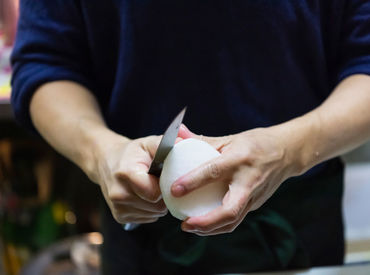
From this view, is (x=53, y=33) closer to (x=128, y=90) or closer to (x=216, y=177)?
(x=128, y=90)

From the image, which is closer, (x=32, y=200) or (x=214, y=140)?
(x=214, y=140)

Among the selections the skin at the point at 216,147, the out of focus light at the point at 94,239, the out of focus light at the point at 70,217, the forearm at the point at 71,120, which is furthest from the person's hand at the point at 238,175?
the out of focus light at the point at 70,217

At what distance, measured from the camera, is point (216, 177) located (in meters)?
0.36

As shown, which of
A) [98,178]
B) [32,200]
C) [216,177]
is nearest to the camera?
[216,177]

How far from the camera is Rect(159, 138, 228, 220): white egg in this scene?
0.37m

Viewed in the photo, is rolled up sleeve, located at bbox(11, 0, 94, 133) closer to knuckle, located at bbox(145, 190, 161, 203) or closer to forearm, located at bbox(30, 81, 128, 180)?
forearm, located at bbox(30, 81, 128, 180)

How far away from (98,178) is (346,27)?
0.31m

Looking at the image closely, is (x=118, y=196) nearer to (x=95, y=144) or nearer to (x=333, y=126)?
(x=95, y=144)

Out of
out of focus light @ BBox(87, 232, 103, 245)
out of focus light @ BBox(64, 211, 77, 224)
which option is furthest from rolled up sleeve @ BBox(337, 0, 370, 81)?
out of focus light @ BBox(64, 211, 77, 224)

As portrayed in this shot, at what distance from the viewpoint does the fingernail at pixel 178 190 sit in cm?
36

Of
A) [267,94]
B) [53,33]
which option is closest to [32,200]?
[53,33]

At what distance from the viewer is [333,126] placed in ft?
1.52

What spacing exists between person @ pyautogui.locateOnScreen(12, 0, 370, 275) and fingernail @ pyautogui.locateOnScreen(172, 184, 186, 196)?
52 mm

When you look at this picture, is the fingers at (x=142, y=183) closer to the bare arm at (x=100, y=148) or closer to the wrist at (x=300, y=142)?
the bare arm at (x=100, y=148)
